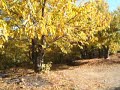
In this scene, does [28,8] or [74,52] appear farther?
[74,52]

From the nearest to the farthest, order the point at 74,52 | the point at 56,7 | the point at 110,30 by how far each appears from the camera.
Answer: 1. the point at 56,7
2. the point at 110,30
3. the point at 74,52

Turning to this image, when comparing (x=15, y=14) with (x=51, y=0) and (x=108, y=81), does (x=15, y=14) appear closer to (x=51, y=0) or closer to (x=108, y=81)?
(x=51, y=0)

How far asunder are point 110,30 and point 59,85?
14.5 metres

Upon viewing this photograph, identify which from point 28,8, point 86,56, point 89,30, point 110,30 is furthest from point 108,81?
point 86,56

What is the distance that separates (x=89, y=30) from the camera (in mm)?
16078

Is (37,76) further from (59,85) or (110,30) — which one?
(110,30)

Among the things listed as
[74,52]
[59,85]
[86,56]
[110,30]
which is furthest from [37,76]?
[86,56]

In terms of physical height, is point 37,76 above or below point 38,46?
below

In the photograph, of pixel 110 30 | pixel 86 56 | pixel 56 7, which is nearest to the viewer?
pixel 56 7

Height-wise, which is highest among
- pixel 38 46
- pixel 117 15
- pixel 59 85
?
pixel 117 15

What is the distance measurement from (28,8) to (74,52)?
19666 millimetres

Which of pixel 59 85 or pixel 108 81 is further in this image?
pixel 108 81

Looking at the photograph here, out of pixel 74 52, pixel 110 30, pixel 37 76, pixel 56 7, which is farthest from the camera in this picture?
pixel 74 52

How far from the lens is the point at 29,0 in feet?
42.8
